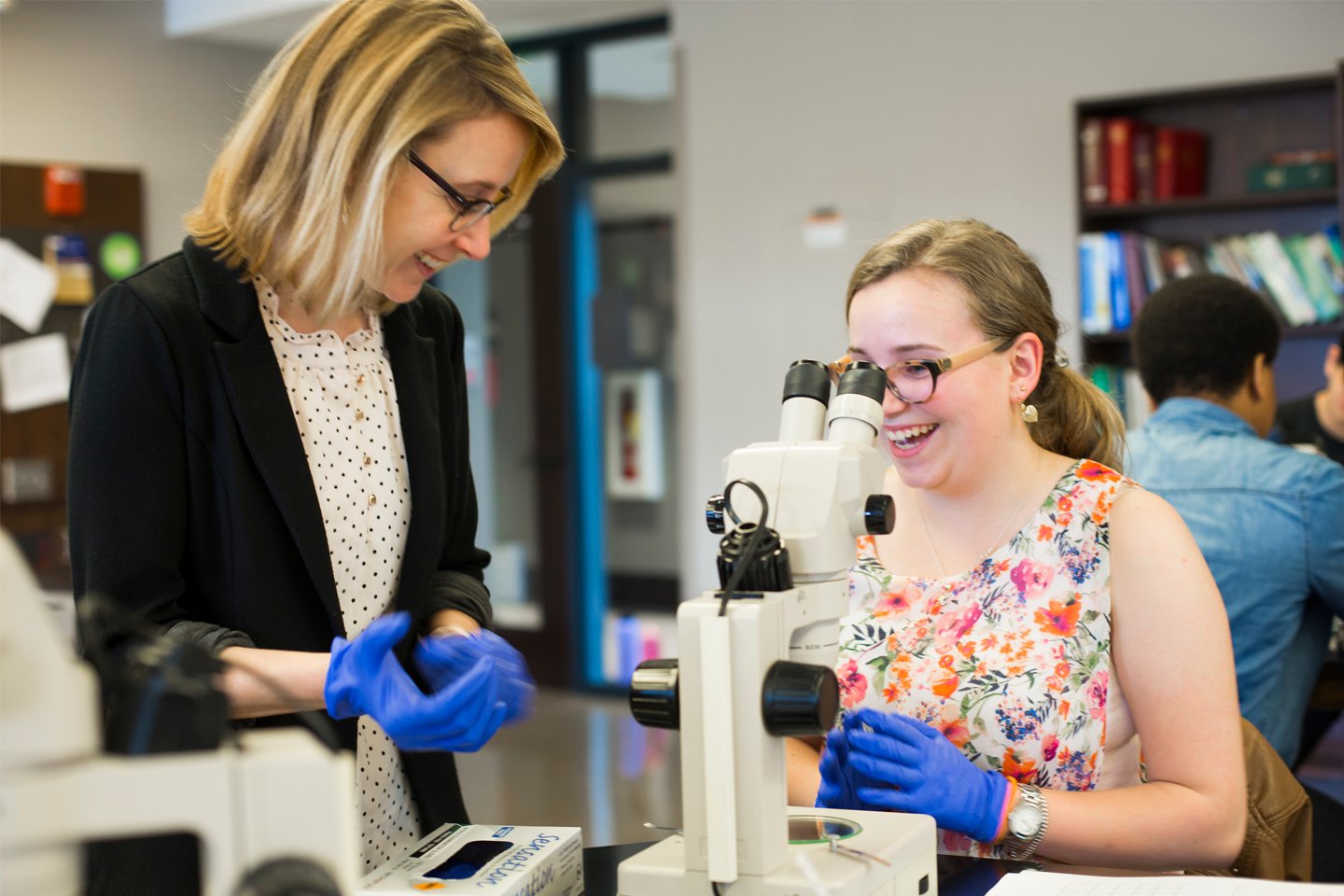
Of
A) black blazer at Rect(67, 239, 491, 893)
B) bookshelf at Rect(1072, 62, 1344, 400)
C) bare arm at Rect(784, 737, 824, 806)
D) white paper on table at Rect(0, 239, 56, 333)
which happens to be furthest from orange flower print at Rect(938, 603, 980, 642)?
white paper on table at Rect(0, 239, 56, 333)

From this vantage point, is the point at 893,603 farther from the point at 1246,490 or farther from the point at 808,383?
the point at 1246,490

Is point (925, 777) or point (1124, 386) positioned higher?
point (1124, 386)

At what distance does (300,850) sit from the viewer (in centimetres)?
58

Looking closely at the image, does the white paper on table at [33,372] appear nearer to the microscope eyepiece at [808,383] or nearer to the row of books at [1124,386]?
the row of books at [1124,386]

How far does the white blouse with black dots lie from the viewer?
1.32 metres

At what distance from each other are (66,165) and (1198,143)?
4235 mm

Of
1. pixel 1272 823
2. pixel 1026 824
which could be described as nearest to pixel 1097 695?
pixel 1026 824

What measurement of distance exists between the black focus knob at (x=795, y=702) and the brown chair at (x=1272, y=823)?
736mm

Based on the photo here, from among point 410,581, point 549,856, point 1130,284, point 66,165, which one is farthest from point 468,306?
point 549,856

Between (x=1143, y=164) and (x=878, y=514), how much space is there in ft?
10.5

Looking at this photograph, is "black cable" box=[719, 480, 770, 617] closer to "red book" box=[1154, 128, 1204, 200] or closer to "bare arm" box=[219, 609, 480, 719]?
"bare arm" box=[219, 609, 480, 719]

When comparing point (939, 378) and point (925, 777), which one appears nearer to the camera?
point (925, 777)

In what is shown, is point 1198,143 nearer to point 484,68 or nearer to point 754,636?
point 484,68

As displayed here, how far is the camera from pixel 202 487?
121 cm
